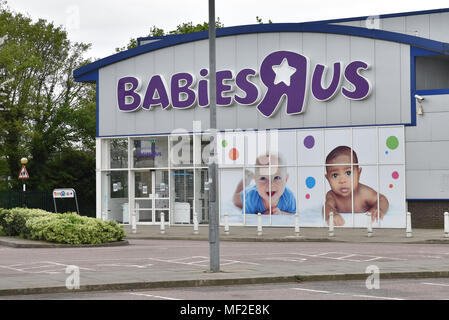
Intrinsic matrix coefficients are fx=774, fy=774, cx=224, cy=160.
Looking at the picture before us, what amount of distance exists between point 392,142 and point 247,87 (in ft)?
22.7

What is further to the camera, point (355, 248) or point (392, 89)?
point (392, 89)

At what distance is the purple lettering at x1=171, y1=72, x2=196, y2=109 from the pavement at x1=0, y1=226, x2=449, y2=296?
7439 mm

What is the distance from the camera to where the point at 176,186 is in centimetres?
3656

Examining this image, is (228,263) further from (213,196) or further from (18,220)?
(18,220)

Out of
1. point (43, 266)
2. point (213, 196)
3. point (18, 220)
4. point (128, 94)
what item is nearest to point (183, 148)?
point (128, 94)

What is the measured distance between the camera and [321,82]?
33125 mm

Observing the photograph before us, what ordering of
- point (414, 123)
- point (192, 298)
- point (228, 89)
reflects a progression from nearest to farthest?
point (192, 298) < point (414, 123) < point (228, 89)

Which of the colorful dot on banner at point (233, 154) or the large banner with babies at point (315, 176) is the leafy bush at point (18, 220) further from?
the large banner with babies at point (315, 176)

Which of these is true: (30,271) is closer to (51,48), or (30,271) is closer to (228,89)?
(228,89)

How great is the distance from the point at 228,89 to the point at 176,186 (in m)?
5.32

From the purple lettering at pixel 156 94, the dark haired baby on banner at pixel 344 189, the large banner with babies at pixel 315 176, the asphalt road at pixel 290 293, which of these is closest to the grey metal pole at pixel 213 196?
the asphalt road at pixel 290 293

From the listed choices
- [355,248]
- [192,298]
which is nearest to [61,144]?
[355,248]

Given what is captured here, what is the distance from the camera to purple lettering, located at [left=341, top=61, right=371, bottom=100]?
32.3m

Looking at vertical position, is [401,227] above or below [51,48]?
below
